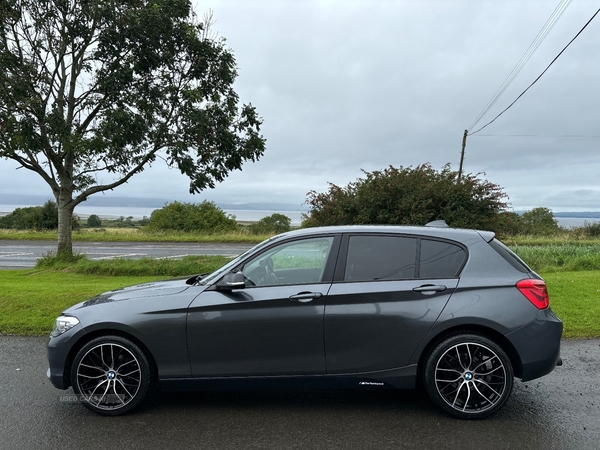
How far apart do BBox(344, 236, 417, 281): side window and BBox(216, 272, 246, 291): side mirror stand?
2.95 feet

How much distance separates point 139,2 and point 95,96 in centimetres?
286

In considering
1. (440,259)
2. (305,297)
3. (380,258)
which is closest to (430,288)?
(440,259)

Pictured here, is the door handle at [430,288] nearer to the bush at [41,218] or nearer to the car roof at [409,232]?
the car roof at [409,232]

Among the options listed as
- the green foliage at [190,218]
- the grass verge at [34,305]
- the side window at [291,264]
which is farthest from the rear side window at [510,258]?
the green foliage at [190,218]

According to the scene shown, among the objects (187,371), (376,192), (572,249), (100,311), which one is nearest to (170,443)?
(187,371)

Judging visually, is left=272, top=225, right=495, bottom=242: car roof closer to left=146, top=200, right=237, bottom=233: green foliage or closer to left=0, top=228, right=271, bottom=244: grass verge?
left=0, top=228, right=271, bottom=244: grass verge

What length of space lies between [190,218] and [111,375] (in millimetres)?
37489

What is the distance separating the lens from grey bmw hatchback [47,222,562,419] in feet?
13.0

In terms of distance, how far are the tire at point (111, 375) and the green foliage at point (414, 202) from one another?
11145 millimetres

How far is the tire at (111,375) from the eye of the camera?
4008mm

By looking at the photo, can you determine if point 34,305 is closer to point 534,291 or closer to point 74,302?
point 74,302

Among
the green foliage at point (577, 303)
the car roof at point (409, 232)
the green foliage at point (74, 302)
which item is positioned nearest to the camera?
the car roof at point (409, 232)

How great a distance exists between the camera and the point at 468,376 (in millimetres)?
3941

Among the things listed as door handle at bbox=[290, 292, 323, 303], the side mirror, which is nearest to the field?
the side mirror
